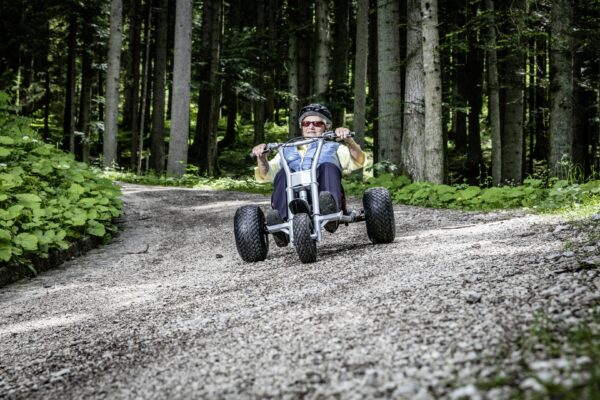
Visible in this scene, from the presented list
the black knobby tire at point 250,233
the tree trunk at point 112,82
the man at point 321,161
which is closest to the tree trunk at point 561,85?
the man at point 321,161

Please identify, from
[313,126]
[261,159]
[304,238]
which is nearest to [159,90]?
[261,159]

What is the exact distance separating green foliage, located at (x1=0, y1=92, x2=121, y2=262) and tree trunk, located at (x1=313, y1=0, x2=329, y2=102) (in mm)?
10976

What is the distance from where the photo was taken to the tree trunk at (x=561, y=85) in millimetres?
11250

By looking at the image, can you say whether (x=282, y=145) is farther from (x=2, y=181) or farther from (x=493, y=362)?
(x=493, y=362)

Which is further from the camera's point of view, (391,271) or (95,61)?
(95,61)

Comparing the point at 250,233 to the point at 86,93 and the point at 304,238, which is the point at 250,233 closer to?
the point at 304,238

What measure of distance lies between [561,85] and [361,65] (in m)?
7.12

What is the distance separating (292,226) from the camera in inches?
213

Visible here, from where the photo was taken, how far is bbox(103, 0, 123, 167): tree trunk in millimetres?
21125

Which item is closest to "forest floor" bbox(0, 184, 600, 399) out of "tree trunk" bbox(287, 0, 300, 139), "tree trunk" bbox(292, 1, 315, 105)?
"tree trunk" bbox(287, 0, 300, 139)

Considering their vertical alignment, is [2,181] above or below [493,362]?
above

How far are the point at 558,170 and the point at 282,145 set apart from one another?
23.4 feet

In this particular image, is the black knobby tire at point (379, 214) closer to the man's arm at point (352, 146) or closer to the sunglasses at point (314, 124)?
the man's arm at point (352, 146)

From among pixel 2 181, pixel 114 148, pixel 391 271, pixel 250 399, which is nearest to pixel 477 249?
pixel 391 271
